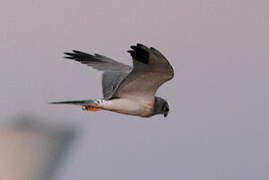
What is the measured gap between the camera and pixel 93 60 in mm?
18812

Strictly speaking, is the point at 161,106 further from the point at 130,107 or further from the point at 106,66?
the point at 106,66

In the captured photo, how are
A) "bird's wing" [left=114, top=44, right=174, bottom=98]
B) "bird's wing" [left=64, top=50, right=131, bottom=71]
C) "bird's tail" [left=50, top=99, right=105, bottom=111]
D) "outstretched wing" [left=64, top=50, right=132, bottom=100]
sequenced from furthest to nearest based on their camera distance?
"bird's wing" [left=64, top=50, right=131, bottom=71], "outstretched wing" [left=64, top=50, right=132, bottom=100], "bird's tail" [left=50, top=99, right=105, bottom=111], "bird's wing" [left=114, top=44, right=174, bottom=98]

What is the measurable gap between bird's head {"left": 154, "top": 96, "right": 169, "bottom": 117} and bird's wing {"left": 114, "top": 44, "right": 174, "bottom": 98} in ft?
0.66

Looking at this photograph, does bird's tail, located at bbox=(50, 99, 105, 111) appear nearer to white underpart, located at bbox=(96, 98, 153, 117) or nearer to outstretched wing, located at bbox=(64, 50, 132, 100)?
white underpart, located at bbox=(96, 98, 153, 117)

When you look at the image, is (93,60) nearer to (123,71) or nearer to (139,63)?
(123,71)

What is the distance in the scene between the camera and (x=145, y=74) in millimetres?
15898

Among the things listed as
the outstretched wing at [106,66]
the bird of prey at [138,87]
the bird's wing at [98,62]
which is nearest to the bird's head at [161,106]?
the bird of prey at [138,87]

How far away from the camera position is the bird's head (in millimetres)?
16828

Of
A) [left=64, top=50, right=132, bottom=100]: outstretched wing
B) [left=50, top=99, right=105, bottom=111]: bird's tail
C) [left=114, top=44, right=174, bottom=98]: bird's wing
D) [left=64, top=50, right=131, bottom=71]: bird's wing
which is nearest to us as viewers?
[left=114, top=44, right=174, bottom=98]: bird's wing

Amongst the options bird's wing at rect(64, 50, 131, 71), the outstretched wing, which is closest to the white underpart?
the outstretched wing

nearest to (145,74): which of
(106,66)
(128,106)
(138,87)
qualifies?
(138,87)

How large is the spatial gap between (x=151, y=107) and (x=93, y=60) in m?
2.37

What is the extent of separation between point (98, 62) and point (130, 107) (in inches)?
93.7

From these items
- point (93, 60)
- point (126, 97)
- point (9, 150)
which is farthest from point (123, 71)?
point (9, 150)
